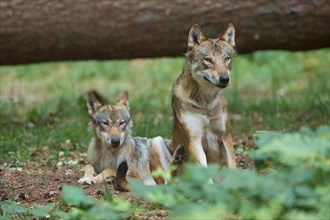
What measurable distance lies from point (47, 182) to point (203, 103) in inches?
65.8

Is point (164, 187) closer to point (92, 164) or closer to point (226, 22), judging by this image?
point (92, 164)

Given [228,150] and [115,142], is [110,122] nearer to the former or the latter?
[115,142]

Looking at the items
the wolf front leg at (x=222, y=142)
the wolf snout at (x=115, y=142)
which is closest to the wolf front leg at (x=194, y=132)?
the wolf front leg at (x=222, y=142)

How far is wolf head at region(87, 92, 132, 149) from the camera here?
7.41 metres

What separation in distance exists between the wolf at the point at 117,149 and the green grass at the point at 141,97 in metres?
1.13

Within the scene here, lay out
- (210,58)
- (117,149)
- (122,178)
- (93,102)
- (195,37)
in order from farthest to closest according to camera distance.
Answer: (93,102) < (117,149) < (195,37) < (210,58) < (122,178)

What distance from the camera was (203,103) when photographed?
24.1ft

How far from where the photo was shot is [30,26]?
9883mm

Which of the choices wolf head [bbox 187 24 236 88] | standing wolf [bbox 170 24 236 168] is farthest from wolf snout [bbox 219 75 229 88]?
standing wolf [bbox 170 24 236 168]

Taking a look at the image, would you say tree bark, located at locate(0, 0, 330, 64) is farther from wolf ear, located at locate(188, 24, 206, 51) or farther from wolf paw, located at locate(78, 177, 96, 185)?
wolf paw, located at locate(78, 177, 96, 185)

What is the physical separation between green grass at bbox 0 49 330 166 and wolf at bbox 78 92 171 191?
1.13 m

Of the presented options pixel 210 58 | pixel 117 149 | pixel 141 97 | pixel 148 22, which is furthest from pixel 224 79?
pixel 141 97

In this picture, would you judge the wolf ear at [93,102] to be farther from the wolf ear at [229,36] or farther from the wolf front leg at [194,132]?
the wolf ear at [229,36]

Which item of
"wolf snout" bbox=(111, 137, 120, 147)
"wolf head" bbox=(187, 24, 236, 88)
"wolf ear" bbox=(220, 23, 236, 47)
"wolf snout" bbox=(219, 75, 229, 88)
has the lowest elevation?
"wolf snout" bbox=(111, 137, 120, 147)
